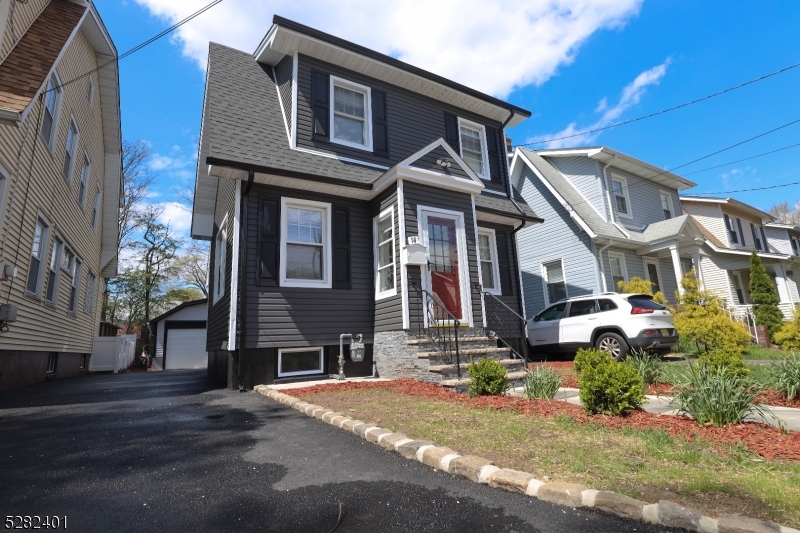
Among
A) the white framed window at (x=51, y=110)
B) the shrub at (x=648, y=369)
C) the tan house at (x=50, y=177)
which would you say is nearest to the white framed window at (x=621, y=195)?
the shrub at (x=648, y=369)

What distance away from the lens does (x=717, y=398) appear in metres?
3.85

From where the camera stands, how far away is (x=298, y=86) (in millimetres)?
9039

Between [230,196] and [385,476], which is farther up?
[230,196]

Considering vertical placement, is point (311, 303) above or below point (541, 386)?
above

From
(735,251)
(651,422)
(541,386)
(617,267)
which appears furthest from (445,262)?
(735,251)

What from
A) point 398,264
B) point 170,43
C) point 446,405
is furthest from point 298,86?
point 446,405

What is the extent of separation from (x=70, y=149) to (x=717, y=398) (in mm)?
14256

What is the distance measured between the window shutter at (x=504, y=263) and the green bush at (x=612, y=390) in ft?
21.1

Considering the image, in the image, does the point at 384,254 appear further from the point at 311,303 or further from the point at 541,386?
the point at 541,386

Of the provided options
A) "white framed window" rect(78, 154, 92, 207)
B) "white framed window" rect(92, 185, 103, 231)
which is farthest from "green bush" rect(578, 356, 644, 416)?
"white framed window" rect(92, 185, 103, 231)

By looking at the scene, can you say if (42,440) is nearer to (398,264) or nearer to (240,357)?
(240,357)

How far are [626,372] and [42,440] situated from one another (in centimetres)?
593

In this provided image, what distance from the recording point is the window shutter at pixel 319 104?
9.08 meters

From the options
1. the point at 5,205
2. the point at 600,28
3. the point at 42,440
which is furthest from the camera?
the point at 600,28
